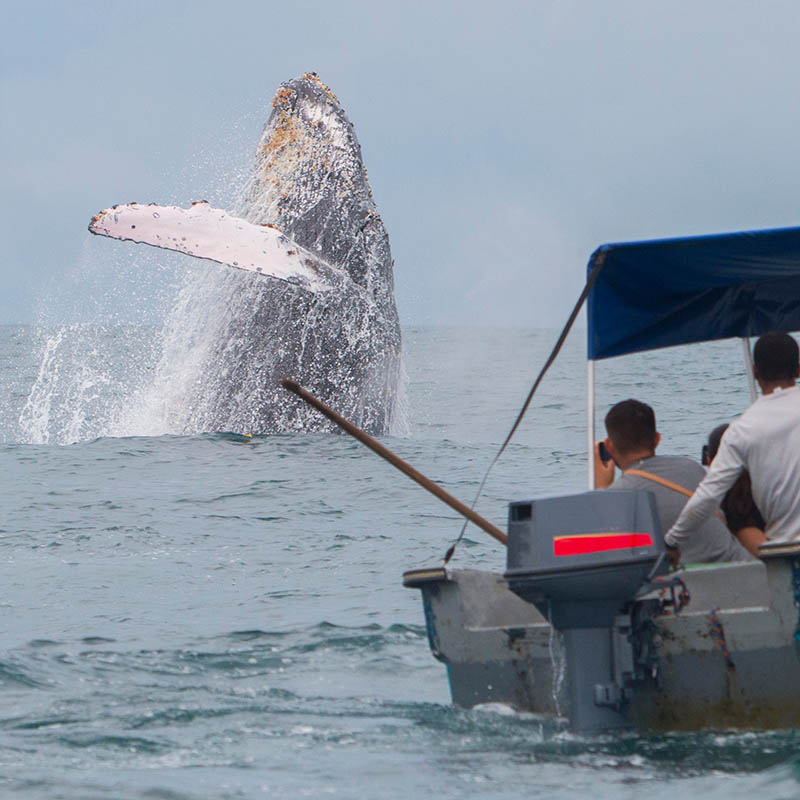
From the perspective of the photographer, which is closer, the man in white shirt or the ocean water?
the ocean water

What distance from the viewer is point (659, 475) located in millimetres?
5379

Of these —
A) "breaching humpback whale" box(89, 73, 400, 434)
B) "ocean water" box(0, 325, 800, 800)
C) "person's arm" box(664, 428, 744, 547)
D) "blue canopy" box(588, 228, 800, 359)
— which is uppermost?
"breaching humpback whale" box(89, 73, 400, 434)

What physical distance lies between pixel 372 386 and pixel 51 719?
8178 millimetres

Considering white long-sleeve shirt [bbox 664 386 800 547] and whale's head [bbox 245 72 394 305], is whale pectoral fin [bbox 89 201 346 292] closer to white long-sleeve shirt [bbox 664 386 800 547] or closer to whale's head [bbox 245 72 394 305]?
whale's head [bbox 245 72 394 305]

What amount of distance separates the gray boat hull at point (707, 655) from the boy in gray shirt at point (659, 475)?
1.32ft

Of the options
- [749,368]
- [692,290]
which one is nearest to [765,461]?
[692,290]

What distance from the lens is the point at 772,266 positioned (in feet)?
19.5

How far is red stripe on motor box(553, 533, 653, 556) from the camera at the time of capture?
183 inches

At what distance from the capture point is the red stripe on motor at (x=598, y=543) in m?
4.64

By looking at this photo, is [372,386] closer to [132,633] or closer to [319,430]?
[319,430]

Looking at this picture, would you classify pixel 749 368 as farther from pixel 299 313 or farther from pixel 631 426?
pixel 299 313

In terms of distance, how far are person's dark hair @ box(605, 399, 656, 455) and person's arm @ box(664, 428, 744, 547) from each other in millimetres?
362

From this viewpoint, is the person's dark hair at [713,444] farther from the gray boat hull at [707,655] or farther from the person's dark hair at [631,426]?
the gray boat hull at [707,655]

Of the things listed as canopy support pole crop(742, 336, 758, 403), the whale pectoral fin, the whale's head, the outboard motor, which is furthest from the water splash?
the outboard motor
